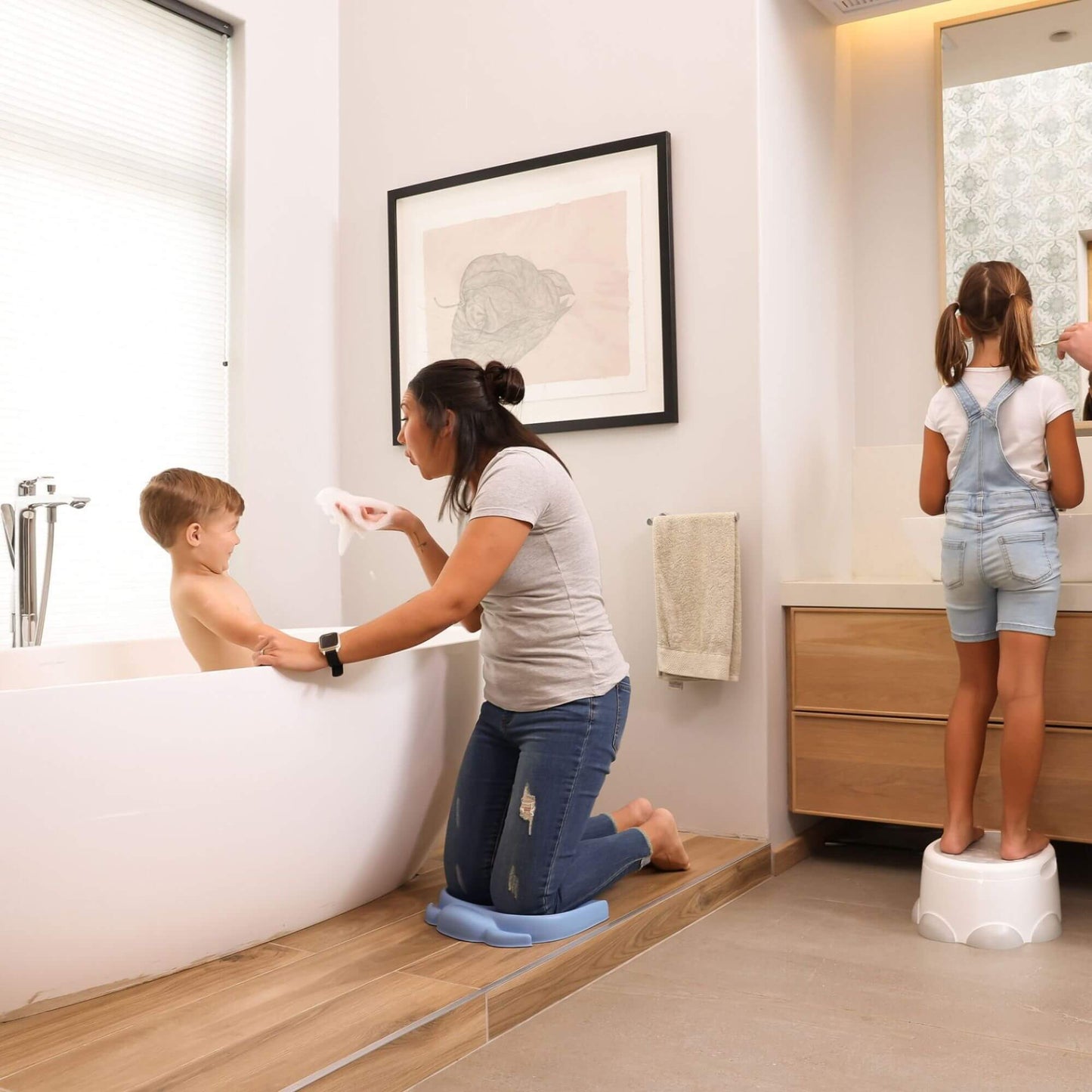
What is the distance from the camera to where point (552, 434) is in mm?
3080

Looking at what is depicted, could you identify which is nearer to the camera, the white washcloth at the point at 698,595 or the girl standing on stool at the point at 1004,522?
the girl standing on stool at the point at 1004,522

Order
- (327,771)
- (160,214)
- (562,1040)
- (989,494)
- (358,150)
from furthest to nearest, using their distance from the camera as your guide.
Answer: (358,150)
(160,214)
(989,494)
(327,771)
(562,1040)

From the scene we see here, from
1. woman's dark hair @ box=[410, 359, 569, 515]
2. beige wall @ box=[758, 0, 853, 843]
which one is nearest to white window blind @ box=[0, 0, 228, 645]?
woman's dark hair @ box=[410, 359, 569, 515]

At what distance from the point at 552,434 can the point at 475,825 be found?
1227mm

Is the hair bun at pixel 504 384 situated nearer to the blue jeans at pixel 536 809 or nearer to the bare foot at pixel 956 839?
the blue jeans at pixel 536 809

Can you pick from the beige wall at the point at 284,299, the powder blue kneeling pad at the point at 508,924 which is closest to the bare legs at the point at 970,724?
the powder blue kneeling pad at the point at 508,924

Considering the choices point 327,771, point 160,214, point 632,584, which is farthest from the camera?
point 160,214

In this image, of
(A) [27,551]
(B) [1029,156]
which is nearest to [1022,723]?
(B) [1029,156]

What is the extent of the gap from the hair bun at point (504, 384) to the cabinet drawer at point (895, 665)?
3.32 ft

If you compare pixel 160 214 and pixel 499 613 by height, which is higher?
pixel 160 214

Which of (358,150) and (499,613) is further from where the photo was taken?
(358,150)

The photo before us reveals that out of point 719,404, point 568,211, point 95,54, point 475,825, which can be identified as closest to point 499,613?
point 475,825

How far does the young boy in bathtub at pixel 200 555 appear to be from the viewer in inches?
88.7

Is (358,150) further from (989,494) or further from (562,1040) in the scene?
(562,1040)
